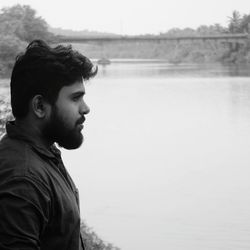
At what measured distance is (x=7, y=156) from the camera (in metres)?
1.63

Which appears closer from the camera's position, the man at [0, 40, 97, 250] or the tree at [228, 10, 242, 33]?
the man at [0, 40, 97, 250]

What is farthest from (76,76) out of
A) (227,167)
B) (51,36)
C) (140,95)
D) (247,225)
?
(51,36)

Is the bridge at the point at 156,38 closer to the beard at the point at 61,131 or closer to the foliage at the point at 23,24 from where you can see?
the foliage at the point at 23,24

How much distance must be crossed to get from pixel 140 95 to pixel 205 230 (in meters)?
25.6

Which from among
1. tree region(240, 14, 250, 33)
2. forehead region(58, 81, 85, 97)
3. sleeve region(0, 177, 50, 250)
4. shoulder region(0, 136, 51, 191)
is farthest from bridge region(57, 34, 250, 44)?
sleeve region(0, 177, 50, 250)

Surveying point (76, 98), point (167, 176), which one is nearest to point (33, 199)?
point (76, 98)

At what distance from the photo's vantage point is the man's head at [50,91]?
5.64 ft

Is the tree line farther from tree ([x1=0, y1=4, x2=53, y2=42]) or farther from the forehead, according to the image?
the forehead

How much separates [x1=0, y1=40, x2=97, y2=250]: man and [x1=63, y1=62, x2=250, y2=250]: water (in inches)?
298

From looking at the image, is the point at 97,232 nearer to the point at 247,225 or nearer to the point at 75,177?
the point at 247,225

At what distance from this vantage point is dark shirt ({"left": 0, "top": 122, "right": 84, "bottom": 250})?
1.51 meters

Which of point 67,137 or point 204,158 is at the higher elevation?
point 67,137

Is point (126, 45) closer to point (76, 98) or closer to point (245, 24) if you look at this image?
point (245, 24)

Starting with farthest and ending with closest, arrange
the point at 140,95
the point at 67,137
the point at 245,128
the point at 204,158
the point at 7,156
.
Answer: the point at 140,95 → the point at 245,128 → the point at 204,158 → the point at 67,137 → the point at 7,156
